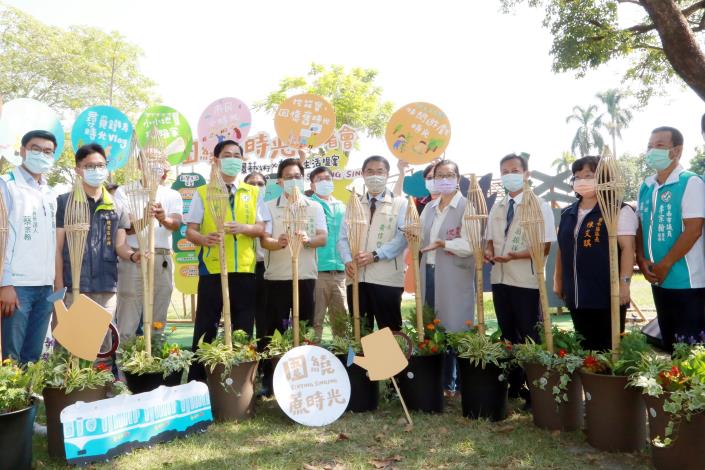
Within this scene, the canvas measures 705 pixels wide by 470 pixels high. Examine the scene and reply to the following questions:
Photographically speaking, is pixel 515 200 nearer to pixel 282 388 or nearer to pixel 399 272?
pixel 399 272

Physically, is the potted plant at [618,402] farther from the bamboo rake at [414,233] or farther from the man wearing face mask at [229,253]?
the man wearing face mask at [229,253]

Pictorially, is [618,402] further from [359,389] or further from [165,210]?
[165,210]

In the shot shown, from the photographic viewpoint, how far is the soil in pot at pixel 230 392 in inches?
143

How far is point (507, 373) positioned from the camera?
3721 mm

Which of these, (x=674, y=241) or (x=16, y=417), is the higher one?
(x=674, y=241)

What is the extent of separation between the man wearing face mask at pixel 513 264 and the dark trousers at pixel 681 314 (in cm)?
81

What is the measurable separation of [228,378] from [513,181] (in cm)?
254

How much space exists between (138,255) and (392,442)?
2.22m

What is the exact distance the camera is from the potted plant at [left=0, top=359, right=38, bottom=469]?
2709mm

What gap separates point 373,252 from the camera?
4215mm

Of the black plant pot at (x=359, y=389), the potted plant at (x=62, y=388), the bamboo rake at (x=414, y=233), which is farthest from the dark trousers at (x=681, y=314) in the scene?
the potted plant at (x=62, y=388)

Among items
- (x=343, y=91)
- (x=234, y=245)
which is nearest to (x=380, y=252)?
(x=234, y=245)

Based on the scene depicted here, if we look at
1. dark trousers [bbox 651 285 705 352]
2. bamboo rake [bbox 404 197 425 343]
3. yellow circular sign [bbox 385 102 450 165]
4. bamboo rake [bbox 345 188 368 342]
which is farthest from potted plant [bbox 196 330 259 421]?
yellow circular sign [bbox 385 102 450 165]

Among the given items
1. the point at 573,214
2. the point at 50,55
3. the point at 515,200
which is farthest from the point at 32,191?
the point at 50,55
